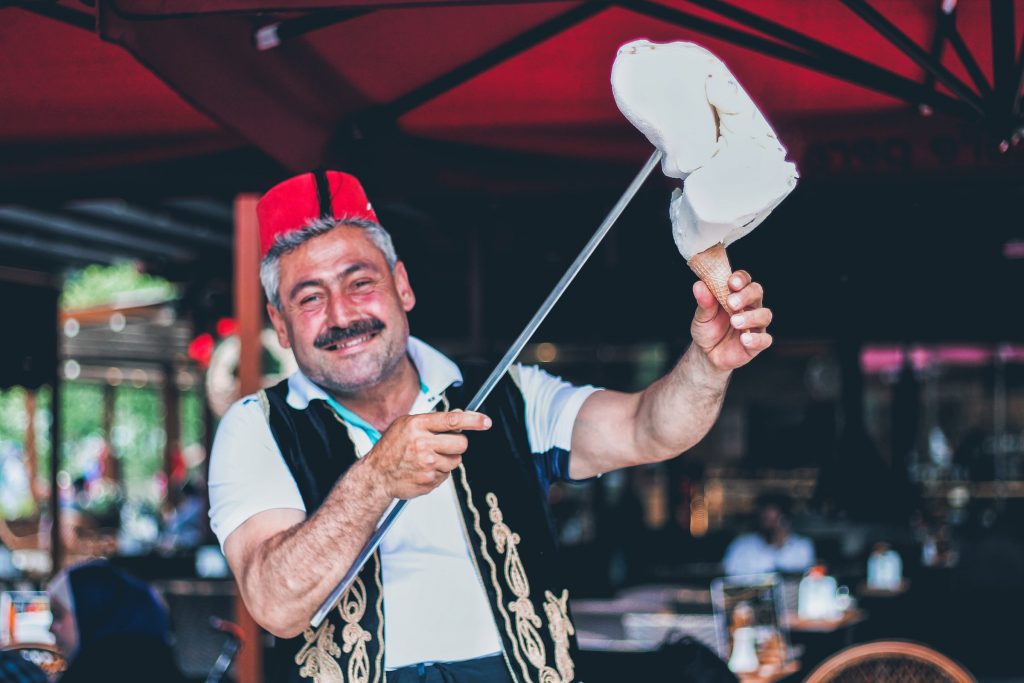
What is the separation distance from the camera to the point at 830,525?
11.4 m

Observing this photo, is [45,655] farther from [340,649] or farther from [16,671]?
[340,649]

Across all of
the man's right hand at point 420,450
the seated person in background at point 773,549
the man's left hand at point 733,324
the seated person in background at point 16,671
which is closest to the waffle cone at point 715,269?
the man's left hand at point 733,324

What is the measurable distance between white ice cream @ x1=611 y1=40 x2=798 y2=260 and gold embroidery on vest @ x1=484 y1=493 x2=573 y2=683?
2.54 feet

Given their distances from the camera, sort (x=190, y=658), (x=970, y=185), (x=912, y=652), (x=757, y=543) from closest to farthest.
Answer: (x=970, y=185) < (x=912, y=652) < (x=190, y=658) < (x=757, y=543)

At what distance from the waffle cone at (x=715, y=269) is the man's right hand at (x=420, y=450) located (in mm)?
406

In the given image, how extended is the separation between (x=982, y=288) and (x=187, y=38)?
21.3 ft

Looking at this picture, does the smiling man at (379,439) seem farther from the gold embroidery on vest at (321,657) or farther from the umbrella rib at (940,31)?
the umbrella rib at (940,31)

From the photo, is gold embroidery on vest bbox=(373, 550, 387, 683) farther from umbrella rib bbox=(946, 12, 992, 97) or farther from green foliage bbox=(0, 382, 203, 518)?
green foliage bbox=(0, 382, 203, 518)

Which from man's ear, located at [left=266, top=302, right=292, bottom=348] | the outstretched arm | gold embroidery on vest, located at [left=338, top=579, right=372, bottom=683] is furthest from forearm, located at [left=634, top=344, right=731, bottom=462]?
man's ear, located at [left=266, top=302, right=292, bottom=348]

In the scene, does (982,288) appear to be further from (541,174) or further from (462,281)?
(541,174)

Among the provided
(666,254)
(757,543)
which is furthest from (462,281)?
(757,543)

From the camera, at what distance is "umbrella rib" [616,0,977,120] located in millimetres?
2395

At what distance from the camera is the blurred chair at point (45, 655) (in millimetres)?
3541

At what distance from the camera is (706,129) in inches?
61.9
